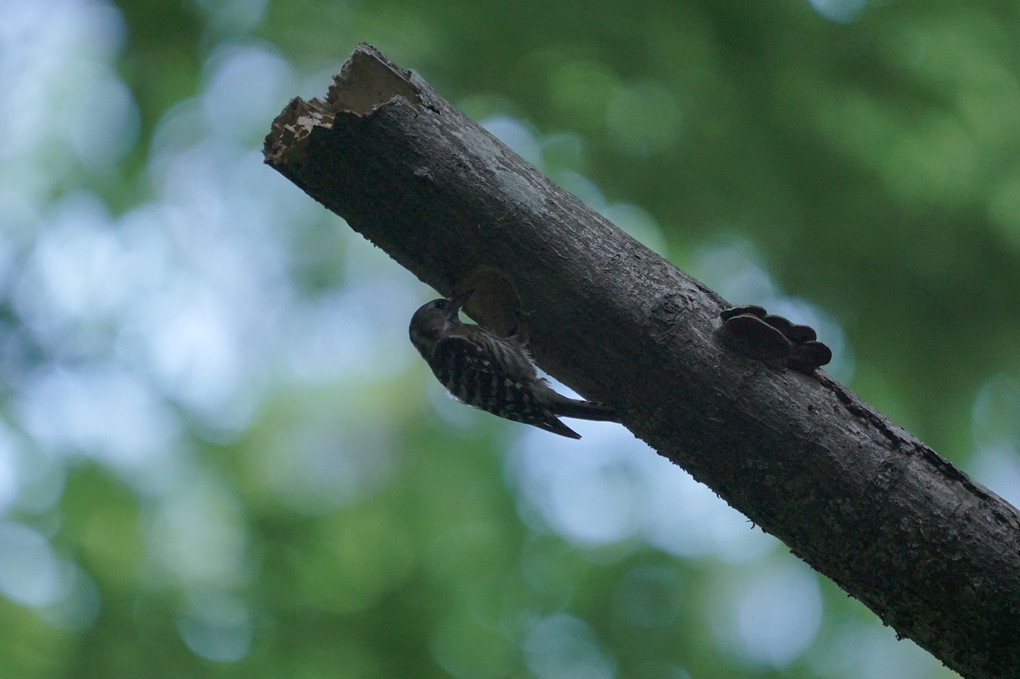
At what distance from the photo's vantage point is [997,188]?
21.8 ft

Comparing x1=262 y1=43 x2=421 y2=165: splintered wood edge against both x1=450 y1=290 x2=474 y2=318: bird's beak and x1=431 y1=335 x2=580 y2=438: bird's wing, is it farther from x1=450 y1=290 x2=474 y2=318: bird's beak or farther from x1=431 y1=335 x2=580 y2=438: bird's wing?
x1=431 y1=335 x2=580 y2=438: bird's wing

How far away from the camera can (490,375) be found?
3.65 metres

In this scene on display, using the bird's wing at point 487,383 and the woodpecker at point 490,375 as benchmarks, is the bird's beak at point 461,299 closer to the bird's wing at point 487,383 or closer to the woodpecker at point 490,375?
the woodpecker at point 490,375

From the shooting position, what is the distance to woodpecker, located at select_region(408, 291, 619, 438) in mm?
3527

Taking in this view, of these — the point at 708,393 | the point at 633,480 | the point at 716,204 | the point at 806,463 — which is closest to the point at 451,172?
the point at 708,393

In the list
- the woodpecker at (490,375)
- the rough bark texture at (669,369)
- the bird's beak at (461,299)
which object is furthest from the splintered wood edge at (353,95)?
the woodpecker at (490,375)

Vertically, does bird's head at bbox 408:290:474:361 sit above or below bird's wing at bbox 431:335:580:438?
above

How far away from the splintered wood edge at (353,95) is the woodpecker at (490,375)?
935mm

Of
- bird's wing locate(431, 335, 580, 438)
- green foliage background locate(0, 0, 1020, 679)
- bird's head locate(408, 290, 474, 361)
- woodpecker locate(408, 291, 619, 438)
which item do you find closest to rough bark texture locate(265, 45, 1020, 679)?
woodpecker locate(408, 291, 619, 438)

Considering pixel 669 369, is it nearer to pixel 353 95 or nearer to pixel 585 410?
pixel 585 410

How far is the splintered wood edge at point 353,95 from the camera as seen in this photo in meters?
2.71

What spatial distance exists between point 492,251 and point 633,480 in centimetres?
567

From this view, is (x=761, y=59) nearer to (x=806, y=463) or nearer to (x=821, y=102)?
(x=821, y=102)

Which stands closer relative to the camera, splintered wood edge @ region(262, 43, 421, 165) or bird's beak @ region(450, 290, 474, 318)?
splintered wood edge @ region(262, 43, 421, 165)
